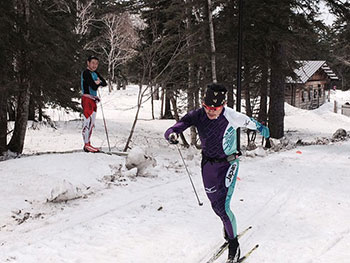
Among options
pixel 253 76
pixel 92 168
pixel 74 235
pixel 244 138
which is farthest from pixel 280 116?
pixel 74 235

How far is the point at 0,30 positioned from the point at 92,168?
168 inches

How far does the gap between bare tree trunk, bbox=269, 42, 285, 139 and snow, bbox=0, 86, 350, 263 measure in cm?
634

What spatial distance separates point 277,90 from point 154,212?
38.7ft

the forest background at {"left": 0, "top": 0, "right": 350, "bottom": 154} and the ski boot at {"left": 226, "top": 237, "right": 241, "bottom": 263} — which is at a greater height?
the forest background at {"left": 0, "top": 0, "right": 350, "bottom": 154}

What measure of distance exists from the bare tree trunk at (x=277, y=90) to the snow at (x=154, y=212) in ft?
20.8

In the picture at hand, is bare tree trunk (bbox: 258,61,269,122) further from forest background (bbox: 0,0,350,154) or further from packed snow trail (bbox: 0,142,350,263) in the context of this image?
packed snow trail (bbox: 0,142,350,263)

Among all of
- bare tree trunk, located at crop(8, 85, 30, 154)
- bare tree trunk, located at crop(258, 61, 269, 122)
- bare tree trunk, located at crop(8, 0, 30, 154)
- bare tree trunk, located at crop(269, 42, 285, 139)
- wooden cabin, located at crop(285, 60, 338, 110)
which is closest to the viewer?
bare tree trunk, located at crop(8, 0, 30, 154)

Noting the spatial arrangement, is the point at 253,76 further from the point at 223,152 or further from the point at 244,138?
the point at 223,152

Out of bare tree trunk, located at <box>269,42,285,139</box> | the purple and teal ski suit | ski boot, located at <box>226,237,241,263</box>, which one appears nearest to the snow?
ski boot, located at <box>226,237,241,263</box>

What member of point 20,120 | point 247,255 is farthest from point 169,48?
point 247,255

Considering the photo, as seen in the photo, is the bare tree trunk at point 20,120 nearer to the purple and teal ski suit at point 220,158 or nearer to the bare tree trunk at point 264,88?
the purple and teal ski suit at point 220,158

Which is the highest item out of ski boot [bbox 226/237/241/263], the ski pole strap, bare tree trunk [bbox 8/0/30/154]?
bare tree trunk [bbox 8/0/30/154]

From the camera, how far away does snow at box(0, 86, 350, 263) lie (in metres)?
4.61

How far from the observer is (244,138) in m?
20.2
